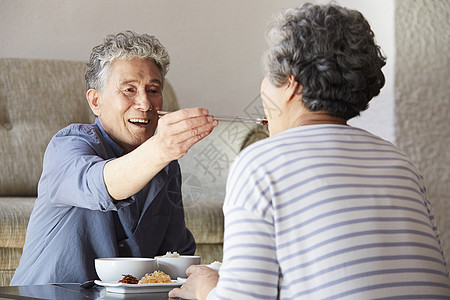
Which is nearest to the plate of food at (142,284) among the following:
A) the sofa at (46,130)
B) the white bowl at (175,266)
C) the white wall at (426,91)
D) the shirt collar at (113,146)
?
the white bowl at (175,266)

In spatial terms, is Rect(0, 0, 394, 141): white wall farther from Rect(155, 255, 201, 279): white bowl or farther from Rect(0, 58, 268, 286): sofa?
Rect(155, 255, 201, 279): white bowl

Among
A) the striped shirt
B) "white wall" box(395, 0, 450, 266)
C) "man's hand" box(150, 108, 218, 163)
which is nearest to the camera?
the striped shirt

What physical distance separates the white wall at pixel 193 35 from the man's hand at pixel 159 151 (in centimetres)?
197

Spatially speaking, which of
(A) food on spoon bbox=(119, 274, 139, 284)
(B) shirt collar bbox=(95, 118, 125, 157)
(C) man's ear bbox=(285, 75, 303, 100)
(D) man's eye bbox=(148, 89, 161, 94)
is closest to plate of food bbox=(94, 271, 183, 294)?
(A) food on spoon bbox=(119, 274, 139, 284)

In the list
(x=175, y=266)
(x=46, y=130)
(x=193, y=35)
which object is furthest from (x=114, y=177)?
(x=193, y=35)

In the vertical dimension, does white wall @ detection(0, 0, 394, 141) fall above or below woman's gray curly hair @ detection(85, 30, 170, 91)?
above

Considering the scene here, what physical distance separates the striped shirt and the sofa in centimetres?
184

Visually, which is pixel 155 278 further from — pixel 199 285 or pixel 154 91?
pixel 154 91

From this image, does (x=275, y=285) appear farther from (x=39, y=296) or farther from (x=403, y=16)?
(x=403, y=16)

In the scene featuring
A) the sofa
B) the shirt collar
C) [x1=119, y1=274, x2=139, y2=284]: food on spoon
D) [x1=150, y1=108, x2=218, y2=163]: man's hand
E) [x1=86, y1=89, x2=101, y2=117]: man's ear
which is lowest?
[x1=119, y1=274, x2=139, y2=284]: food on spoon

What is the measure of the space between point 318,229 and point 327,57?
30 cm

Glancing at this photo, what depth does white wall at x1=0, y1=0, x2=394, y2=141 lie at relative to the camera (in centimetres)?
321

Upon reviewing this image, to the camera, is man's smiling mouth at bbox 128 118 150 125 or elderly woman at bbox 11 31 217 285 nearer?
elderly woman at bbox 11 31 217 285

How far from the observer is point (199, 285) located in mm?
1052
